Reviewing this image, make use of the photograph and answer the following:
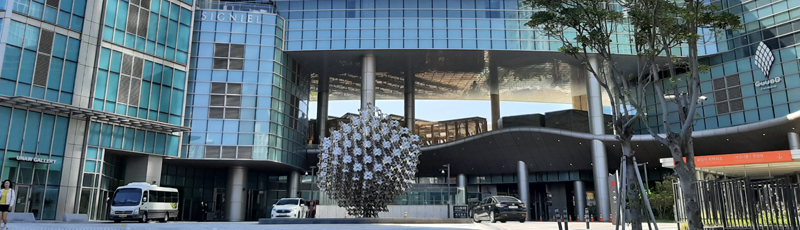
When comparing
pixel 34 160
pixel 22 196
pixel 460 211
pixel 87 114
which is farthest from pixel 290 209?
pixel 22 196

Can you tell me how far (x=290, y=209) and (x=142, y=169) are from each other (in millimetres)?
12651

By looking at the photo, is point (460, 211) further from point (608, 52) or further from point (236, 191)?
point (608, 52)

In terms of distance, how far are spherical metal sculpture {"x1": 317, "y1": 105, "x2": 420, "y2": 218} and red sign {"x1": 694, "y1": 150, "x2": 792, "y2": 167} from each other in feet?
47.4

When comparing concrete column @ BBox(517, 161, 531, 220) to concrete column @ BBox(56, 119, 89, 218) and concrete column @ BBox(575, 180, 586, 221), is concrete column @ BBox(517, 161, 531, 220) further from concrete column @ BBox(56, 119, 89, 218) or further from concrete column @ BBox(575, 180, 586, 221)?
concrete column @ BBox(56, 119, 89, 218)

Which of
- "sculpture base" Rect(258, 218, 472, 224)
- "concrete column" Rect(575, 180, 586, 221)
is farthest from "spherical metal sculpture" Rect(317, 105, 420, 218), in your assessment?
"concrete column" Rect(575, 180, 586, 221)

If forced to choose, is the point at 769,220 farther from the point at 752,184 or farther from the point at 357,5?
the point at 357,5

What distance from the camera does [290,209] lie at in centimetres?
3109

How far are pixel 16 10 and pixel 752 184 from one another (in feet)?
107

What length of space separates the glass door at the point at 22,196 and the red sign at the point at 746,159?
33552mm

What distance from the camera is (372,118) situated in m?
25.1

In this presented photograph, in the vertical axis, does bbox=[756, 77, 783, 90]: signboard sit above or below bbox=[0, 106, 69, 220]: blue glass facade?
above

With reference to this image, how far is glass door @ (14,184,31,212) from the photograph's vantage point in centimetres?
2915

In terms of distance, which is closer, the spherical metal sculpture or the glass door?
the spherical metal sculpture

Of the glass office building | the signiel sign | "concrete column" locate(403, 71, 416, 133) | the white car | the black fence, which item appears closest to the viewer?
the black fence
